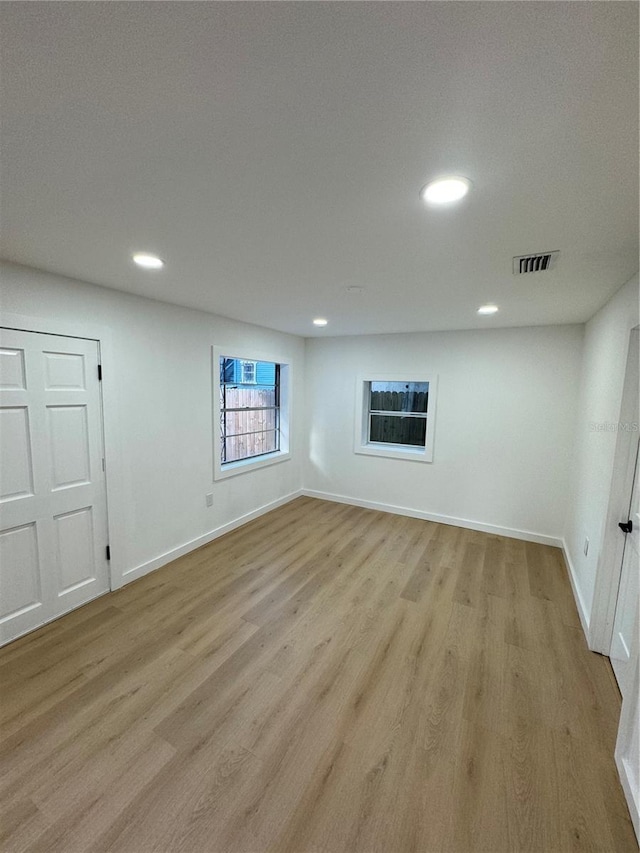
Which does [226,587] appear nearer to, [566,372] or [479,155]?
[479,155]

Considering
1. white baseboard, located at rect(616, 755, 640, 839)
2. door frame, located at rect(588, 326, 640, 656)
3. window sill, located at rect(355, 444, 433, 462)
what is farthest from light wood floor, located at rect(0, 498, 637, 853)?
window sill, located at rect(355, 444, 433, 462)

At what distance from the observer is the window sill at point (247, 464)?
378 centimetres

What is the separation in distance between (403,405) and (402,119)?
3898 mm

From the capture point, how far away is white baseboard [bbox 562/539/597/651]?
238 centimetres

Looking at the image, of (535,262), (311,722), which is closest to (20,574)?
(311,722)

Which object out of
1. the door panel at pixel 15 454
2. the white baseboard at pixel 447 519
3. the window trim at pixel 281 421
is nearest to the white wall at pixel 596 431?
the white baseboard at pixel 447 519

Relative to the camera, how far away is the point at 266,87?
80cm

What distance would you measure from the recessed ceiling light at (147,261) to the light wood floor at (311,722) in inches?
94.1

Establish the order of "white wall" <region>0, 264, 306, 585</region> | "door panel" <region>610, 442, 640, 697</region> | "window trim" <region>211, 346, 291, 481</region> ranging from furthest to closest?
"window trim" <region>211, 346, 291, 481</region> < "white wall" <region>0, 264, 306, 585</region> < "door panel" <region>610, 442, 640, 697</region>

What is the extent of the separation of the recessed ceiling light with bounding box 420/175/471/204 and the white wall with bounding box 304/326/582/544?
3.03 meters

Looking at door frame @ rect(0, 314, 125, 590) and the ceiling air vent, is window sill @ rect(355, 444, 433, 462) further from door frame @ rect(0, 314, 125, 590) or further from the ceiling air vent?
door frame @ rect(0, 314, 125, 590)

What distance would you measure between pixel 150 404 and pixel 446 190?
2.69m

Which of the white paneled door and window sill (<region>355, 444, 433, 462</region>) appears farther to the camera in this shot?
window sill (<region>355, 444, 433, 462</region>)

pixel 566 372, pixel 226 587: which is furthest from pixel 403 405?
pixel 226 587
